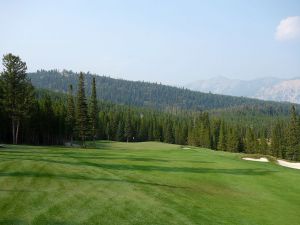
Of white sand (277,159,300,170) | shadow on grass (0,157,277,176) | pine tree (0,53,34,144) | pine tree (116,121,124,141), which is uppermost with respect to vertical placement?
pine tree (0,53,34,144)

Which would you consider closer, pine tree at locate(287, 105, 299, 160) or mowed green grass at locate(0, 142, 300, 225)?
mowed green grass at locate(0, 142, 300, 225)

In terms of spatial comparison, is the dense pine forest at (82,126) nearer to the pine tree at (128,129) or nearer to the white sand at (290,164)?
the pine tree at (128,129)

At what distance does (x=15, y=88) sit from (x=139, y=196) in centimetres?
5260

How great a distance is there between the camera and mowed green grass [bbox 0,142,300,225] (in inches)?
603

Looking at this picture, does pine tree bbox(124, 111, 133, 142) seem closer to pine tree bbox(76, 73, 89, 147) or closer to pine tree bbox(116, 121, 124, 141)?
pine tree bbox(116, 121, 124, 141)

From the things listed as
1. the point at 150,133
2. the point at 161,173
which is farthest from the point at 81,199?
the point at 150,133

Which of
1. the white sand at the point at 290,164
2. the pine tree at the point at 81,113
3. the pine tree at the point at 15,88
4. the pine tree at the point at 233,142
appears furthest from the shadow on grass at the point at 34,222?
the pine tree at the point at 233,142

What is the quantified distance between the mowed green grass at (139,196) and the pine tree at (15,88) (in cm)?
4031

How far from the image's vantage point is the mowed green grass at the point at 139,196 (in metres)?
15.3

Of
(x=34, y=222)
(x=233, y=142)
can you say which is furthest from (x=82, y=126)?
(x=34, y=222)

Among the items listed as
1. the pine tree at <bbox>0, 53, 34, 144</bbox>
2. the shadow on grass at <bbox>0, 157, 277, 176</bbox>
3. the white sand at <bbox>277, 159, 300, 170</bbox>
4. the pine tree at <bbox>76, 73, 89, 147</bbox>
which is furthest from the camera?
the pine tree at <bbox>76, 73, 89, 147</bbox>

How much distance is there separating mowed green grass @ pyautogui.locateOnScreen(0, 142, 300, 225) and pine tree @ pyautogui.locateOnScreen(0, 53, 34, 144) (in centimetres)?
4031

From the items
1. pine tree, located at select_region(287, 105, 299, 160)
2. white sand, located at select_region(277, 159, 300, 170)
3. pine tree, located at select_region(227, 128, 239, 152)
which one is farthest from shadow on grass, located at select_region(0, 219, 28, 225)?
pine tree, located at select_region(227, 128, 239, 152)

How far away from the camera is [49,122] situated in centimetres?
9581
